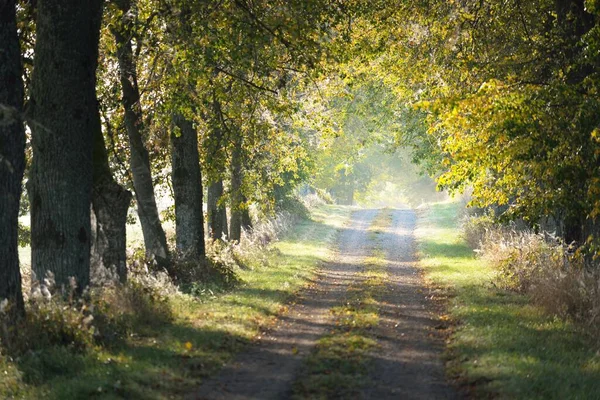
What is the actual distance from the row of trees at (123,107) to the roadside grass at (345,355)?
4263 mm

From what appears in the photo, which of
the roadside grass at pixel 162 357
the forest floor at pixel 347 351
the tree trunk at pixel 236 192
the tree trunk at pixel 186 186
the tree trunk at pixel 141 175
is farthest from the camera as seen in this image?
the tree trunk at pixel 236 192

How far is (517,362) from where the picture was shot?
10695mm

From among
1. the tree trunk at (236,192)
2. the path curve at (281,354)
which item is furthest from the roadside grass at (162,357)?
the tree trunk at (236,192)

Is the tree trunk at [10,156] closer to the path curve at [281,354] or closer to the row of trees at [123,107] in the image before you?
the row of trees at [123,107]

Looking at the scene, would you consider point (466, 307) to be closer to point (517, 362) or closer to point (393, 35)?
point (517, 362)

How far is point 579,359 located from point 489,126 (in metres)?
4.29

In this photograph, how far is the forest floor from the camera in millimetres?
9852

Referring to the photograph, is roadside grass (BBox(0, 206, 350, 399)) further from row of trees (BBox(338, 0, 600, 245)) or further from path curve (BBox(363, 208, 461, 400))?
row of trees (BBox(338, 0, 600, 245))

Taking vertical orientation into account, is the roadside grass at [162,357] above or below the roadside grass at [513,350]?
above

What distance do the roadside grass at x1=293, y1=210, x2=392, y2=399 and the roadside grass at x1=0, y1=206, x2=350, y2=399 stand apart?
1.37m

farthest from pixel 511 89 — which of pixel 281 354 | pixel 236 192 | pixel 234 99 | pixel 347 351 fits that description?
pixel 236 192

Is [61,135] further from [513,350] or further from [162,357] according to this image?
[513,350]

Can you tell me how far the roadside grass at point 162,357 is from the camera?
30.0ft

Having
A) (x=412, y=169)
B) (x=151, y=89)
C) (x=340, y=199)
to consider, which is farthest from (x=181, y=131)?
(x=412, y=169)
